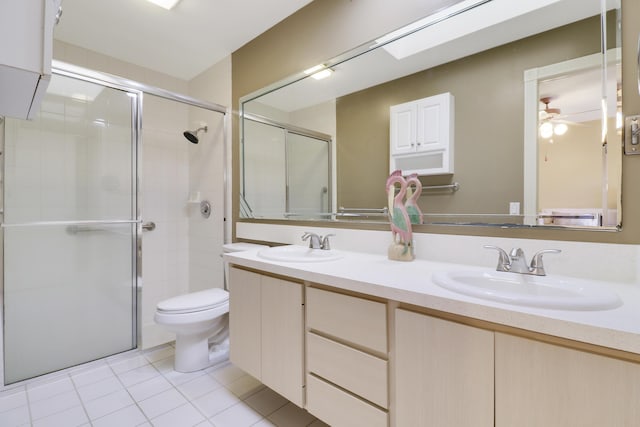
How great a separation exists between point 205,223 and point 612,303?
2.67 meters

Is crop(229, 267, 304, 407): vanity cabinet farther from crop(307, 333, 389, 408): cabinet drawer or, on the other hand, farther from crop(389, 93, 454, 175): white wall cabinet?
crop(389, 93, 454, 175): white wall cabinet

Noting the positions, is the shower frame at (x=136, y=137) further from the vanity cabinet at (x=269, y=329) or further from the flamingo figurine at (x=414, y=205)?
the flamingo figurine at (x=414, y=205)

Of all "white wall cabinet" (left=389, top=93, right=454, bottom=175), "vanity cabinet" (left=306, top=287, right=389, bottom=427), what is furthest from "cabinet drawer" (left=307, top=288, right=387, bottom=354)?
"white wall cabinet" (left=389, top=93, right=454, bottom=175)

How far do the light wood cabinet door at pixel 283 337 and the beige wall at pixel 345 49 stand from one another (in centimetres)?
72

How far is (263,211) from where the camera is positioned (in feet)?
7.32

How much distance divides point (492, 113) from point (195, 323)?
1937 millimetres

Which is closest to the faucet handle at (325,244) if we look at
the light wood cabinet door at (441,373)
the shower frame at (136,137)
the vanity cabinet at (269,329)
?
the vanity cabinet at (269,329)

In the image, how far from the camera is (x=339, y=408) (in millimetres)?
1105

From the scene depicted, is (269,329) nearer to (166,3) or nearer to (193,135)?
(193,135)

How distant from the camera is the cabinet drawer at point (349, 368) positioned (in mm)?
983

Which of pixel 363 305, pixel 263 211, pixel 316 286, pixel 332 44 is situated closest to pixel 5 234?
pixel 263 211

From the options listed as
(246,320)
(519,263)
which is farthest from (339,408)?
(519,263)

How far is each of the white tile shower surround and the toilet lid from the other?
17.3 inches

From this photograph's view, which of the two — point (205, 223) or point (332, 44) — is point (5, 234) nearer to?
point (205, 223)
